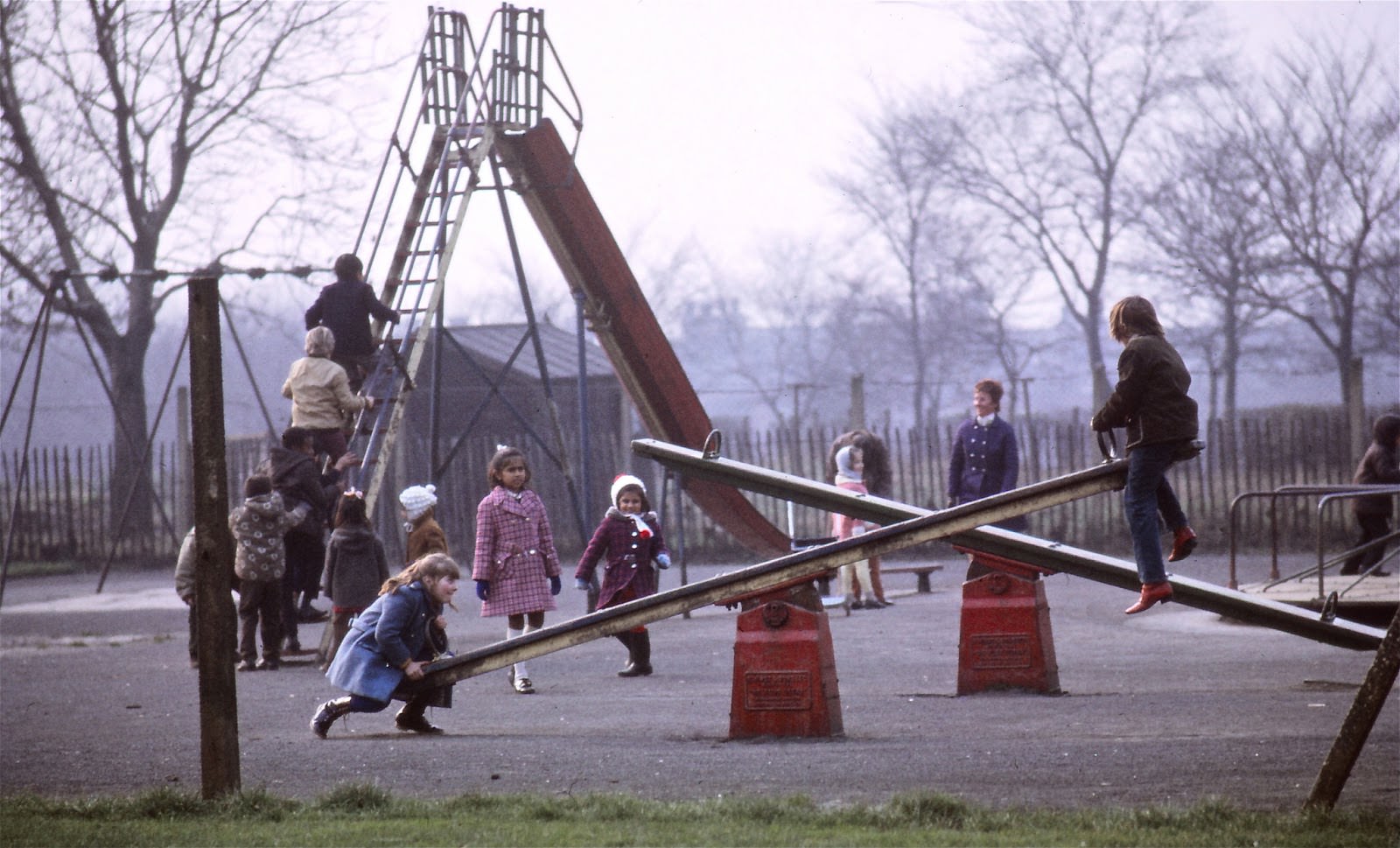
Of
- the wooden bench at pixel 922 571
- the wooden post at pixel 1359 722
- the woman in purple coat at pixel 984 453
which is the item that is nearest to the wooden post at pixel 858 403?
the wooden bench at pixel 922 571

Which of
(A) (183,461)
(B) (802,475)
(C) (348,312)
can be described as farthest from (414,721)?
(A) (183,461)

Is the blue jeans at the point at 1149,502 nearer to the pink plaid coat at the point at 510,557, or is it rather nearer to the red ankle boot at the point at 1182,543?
the red ankle boot at the point at 1182,543

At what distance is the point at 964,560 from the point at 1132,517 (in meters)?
15.0

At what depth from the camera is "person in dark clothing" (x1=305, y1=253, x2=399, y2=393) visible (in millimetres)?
13508

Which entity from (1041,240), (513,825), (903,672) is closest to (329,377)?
(903,672)

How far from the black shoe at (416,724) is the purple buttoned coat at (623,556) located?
2.28 m

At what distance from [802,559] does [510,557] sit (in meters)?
4.02

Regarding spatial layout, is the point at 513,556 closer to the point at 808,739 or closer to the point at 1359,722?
the point at 808,739

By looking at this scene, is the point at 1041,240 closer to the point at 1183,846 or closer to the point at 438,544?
the point at 438,544

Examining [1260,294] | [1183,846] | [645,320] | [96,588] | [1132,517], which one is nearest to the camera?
[1183,846]

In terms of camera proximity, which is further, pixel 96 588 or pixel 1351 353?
pixel 1351 353

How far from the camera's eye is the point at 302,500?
1257cm

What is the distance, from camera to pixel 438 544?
36.2 feet

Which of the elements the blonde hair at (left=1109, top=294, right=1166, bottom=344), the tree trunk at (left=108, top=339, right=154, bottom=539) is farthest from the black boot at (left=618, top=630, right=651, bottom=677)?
the tree trunk at (left=108, top=339, right=154, bottom=539)
